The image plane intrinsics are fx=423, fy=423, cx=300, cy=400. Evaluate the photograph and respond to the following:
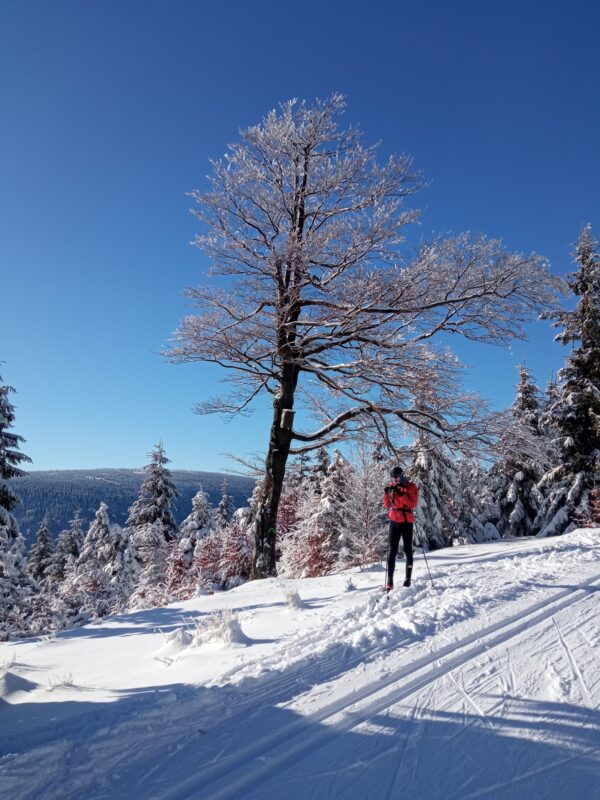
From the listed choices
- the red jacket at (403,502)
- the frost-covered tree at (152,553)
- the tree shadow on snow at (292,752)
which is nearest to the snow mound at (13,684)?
the tree shadow on snow at (292,752)

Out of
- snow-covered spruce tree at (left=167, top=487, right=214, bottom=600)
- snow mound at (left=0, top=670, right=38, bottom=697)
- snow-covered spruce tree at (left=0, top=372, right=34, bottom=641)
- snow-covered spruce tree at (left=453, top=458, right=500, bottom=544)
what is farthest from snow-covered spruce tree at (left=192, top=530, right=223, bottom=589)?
snow mound at (left=0, top=670, right=38, bottom=697)

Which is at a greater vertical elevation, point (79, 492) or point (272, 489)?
point (272, 489)

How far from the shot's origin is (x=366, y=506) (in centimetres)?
1741

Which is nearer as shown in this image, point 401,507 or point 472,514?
point 401,507

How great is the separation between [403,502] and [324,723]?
4.08 m

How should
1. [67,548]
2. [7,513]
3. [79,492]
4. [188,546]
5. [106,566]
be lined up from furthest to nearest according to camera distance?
[79,492]
[67,548]
[188,546]
[106,566]
[7,513]

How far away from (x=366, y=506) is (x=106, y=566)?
1981cm

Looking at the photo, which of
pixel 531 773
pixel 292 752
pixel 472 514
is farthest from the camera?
pixel 472 514

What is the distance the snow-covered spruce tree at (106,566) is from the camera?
2494cm

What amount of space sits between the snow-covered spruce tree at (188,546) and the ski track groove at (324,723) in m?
23.3

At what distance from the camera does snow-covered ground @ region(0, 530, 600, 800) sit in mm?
2117

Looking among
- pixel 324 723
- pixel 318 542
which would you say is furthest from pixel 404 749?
pixel 318 542

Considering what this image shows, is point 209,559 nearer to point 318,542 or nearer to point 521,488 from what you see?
point 318,542

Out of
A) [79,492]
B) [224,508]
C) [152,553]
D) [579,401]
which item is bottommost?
[79,492]
